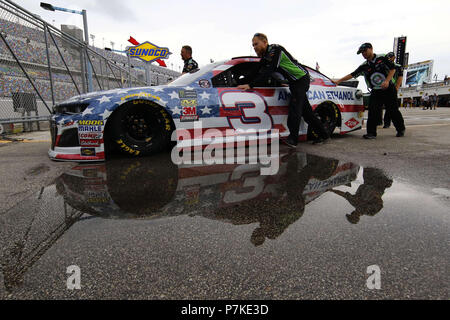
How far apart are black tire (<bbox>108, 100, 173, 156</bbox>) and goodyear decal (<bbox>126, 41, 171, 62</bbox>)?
19560 mm

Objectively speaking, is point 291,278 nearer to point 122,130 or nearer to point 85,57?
point 122,130

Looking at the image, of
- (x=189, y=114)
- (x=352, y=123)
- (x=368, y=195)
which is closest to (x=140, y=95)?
(x=189, y=114)

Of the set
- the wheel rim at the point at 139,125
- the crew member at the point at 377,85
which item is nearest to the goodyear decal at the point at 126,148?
the wheel rim at the point at 139,125

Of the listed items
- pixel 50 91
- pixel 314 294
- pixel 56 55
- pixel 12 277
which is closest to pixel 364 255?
pixel 314 294

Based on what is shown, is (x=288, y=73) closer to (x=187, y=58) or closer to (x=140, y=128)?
(x=140, y=128)

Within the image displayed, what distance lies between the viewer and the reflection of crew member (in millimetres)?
1638

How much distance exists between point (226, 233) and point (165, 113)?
214 cm

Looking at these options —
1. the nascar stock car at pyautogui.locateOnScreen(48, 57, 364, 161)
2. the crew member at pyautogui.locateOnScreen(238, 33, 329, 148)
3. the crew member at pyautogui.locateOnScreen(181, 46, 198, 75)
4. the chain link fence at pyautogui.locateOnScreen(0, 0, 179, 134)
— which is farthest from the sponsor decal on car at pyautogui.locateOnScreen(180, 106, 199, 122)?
the chain link fence at pyautogui.locateOnScreen(0, 0, 179, 134)

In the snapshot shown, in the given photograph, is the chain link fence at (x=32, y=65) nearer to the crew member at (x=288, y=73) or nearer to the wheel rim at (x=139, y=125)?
the wheel rim at (x=139, y=125)

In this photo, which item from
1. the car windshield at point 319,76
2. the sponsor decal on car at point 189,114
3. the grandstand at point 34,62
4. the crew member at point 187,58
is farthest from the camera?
the grandstand at point 34,62

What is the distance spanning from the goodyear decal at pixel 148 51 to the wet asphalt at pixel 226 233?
2043cm

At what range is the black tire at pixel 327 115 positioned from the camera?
450cm

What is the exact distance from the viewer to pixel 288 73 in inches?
147
